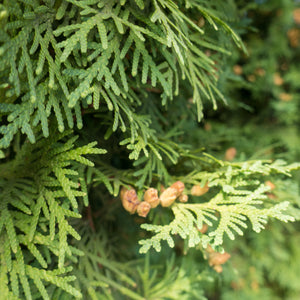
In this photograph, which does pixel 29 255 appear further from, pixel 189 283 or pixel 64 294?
pixel 189 283

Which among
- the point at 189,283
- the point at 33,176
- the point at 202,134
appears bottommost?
the point at 189,283

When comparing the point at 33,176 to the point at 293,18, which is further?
the point at 293,18

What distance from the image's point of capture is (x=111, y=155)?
111 cm

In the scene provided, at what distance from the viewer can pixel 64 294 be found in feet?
3.03

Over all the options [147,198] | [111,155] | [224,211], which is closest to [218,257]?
[224,211]

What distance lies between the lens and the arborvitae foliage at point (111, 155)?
30.6 inches

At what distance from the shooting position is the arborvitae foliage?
2.55 ft

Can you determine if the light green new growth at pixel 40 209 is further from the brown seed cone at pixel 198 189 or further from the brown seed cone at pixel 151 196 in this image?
the brown seed cone at pixel 198 189

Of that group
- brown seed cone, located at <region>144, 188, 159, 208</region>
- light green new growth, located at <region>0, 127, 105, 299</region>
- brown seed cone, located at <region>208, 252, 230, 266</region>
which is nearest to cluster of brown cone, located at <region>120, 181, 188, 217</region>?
brown seed cone, located at <region>144, 188, 159, 208</region>

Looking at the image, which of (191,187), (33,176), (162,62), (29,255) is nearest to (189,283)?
(191,187)

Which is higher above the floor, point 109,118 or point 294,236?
point 109,118

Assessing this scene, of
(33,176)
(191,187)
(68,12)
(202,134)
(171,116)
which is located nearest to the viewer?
(68,12)

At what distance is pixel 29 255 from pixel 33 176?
0.24 m

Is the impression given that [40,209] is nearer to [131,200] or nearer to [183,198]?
[131,200]
